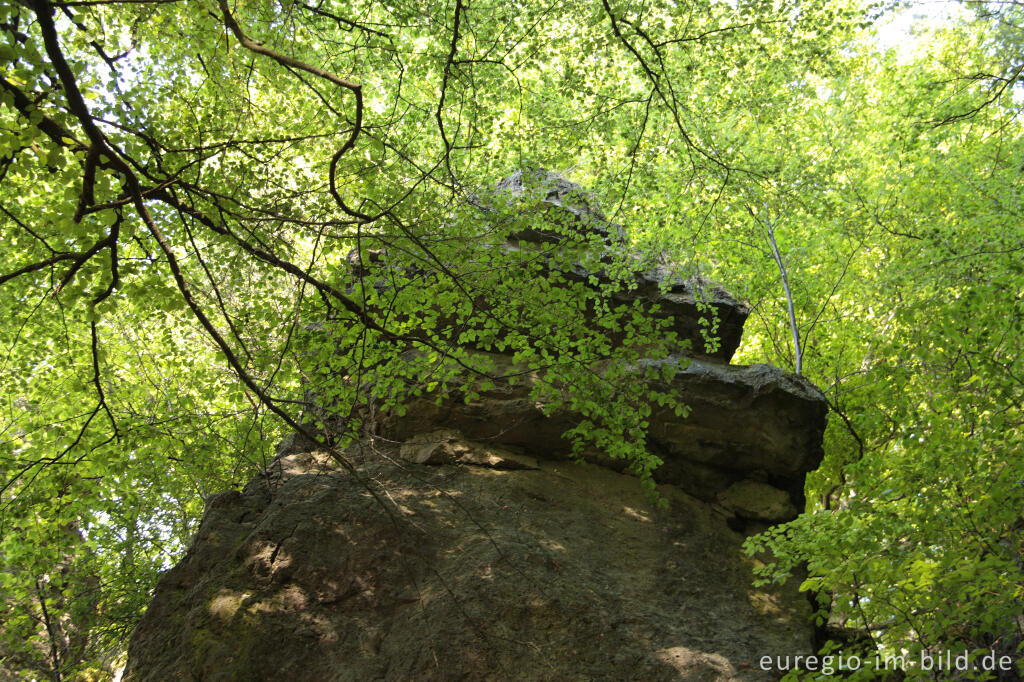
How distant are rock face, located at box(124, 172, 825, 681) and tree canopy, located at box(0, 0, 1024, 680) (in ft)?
2.19

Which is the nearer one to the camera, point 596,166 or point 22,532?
point 596,166

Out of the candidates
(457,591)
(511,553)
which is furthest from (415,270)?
(457,591)

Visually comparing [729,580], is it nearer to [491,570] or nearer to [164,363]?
[491,570]

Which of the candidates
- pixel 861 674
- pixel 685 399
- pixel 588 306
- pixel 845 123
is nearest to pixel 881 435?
pixel 685 399

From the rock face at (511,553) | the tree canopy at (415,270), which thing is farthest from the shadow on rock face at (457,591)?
the tree canopy at (415,270)

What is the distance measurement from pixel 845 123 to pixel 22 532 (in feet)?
56.6

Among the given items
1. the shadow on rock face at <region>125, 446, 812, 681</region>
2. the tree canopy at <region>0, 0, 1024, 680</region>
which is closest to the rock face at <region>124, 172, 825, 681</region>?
the shadow on rock face at <region>125, 446, 812, 681</region>

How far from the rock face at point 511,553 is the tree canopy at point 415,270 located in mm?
669

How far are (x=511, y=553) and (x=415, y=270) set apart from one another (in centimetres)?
350

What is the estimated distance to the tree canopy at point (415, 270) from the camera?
4.70 meters

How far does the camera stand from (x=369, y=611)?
19.9 feet

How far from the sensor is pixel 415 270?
7.82 m

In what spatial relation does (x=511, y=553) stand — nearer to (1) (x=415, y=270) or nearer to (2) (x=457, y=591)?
(2) (x=457, y=591)

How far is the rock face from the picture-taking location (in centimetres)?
568
